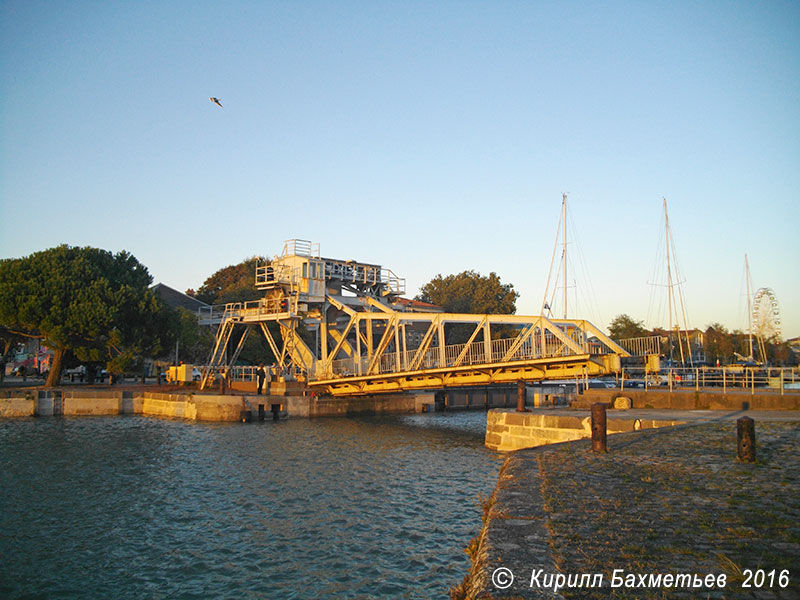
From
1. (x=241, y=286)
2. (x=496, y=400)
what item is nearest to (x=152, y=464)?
(x=496, y=400)

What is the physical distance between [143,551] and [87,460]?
1343 cm

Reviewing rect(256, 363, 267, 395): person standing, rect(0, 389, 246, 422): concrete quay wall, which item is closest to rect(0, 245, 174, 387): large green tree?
rect(0, 389, 246, 422): concrete quay wall

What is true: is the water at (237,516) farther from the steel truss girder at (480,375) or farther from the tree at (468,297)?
the tree at (468,297)

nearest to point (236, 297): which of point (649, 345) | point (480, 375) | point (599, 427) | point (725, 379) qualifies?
point (480, 375)

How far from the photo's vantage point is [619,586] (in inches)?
225

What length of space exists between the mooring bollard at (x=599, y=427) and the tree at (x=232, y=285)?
2375 inches

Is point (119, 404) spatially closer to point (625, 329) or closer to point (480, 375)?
point (480, 375)

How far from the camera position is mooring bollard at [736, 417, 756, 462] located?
11430mm

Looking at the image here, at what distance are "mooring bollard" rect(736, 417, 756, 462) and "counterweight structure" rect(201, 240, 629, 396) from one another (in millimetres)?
15583

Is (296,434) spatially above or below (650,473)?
below

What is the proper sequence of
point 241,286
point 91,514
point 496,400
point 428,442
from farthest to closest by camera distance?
point 241,286, point 496,400, point 428,442, point 91,514

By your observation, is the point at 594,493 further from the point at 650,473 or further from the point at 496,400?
the point at 496,400

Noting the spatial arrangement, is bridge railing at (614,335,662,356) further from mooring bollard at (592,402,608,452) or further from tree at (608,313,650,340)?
tree at (608,313,650,340)

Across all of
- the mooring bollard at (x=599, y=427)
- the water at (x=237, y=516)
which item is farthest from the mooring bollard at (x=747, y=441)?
the water at (x=237, y=516)
